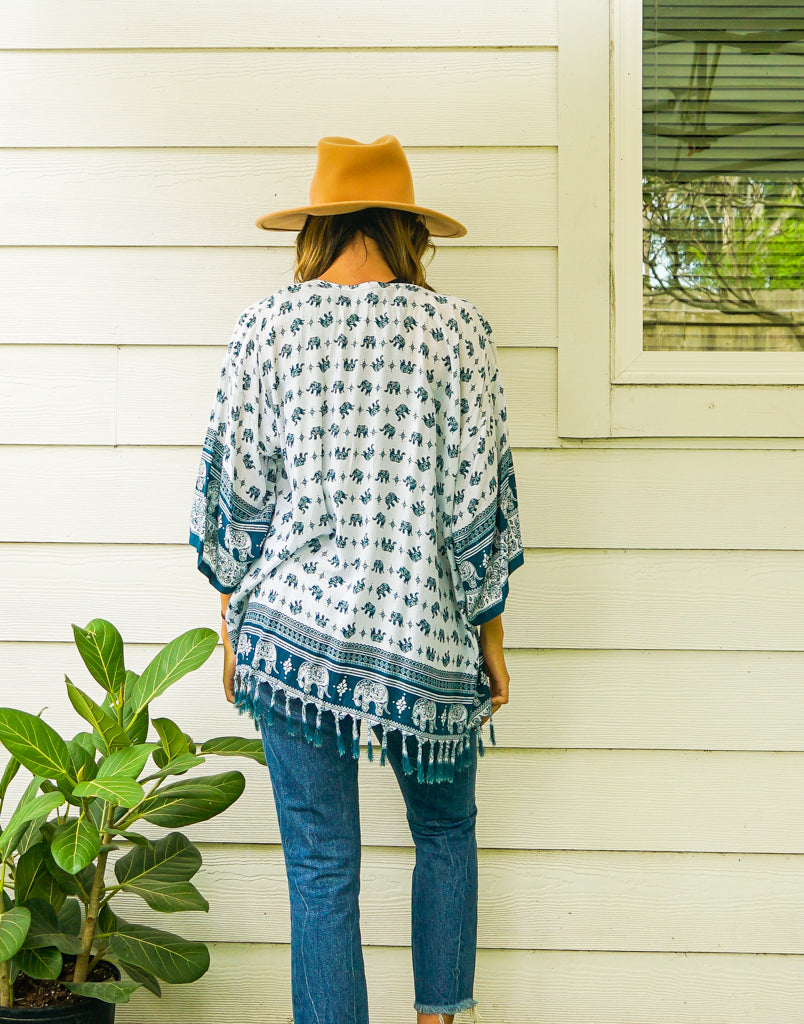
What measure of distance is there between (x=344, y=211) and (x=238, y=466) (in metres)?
0.39

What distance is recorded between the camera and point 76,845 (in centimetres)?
122

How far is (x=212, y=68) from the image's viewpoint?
5.34 feet

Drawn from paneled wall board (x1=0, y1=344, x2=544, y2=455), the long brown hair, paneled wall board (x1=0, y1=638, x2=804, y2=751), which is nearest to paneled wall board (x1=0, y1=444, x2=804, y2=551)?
paneled wall board (x1=0, y1=344, x2=544, y2=455)

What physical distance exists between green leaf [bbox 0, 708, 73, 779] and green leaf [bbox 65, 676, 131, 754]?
55 millimetres

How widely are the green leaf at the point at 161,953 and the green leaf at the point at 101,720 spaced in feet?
1.05

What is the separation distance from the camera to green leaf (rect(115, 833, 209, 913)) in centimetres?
136

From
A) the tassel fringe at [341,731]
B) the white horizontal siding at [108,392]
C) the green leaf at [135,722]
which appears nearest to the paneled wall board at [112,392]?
the white horizontal siding at [108,392]

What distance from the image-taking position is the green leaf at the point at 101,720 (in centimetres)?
132

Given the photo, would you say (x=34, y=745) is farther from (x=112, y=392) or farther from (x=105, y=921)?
(x=112, y=392)

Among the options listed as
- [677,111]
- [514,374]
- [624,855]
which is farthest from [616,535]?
[677,111]

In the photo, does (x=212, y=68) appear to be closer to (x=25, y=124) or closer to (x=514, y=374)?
(x=25, y=124)

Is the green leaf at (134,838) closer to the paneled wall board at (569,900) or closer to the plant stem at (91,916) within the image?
the plant stem at (91,916)

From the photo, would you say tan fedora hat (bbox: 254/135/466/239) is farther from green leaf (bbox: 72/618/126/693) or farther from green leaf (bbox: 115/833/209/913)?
green leaf (bbox: 115/833/209/913)

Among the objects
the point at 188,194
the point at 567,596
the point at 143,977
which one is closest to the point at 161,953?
the point at 143,977
